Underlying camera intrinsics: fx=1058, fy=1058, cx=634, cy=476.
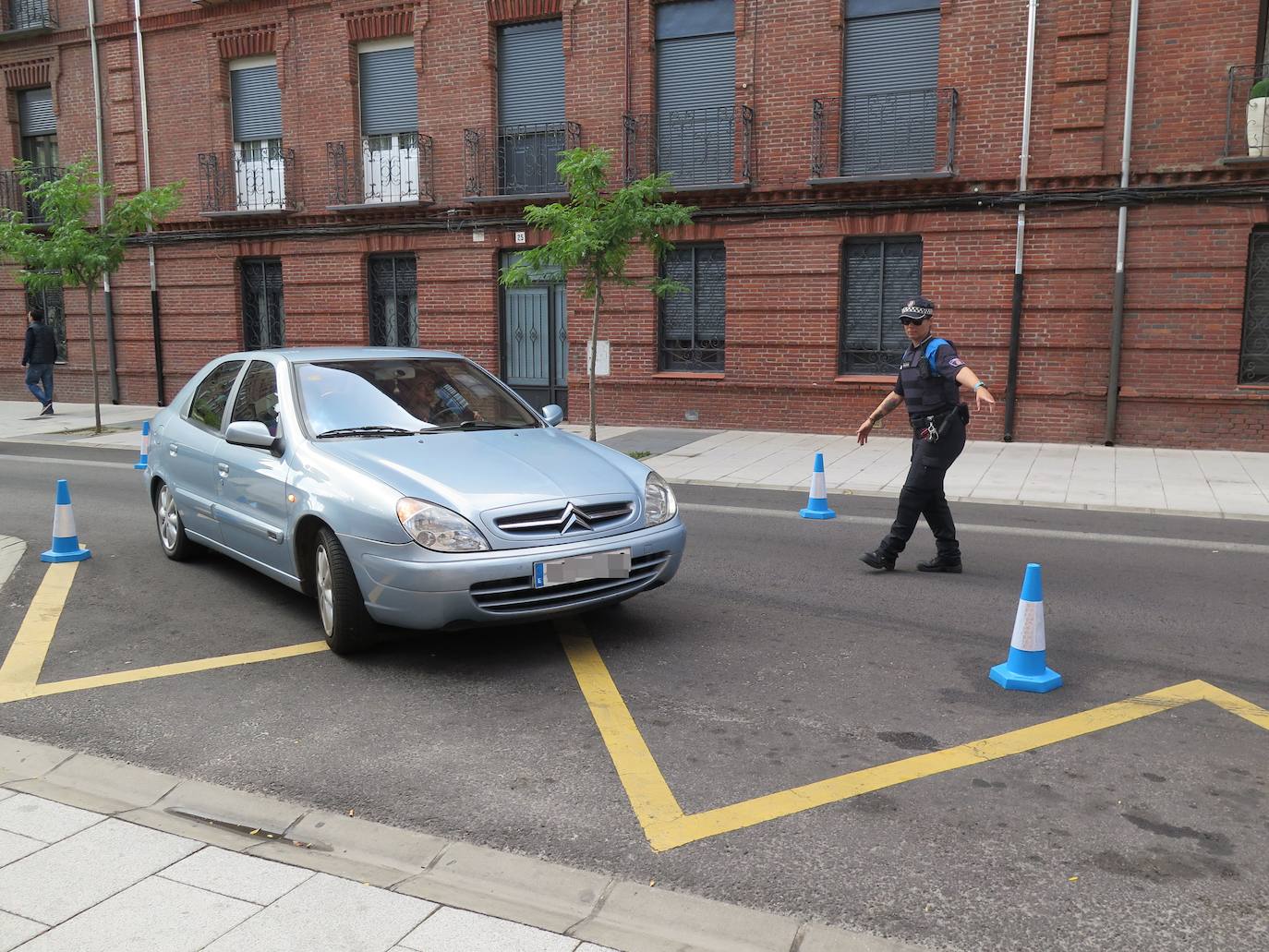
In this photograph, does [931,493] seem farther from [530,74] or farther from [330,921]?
[530,74]

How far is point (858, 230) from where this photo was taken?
15.9 metres

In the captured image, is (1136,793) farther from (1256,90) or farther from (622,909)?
(1256,90)

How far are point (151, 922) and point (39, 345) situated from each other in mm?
20789

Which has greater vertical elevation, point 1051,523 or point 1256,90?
point 1256,90

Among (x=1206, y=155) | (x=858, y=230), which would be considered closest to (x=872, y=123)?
(x=858, y=230)

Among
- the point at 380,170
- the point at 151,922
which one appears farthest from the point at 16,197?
the point at 151,922

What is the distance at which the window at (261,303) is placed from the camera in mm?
20953

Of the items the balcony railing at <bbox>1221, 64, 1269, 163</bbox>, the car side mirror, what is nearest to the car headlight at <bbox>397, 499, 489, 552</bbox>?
the car side mirror

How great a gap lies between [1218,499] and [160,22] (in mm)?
20788

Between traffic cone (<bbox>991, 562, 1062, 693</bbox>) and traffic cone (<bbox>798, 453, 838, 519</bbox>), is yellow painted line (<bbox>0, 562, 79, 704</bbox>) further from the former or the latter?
traffic cone (<bbox>798, 453, 838, 519</bbox>)

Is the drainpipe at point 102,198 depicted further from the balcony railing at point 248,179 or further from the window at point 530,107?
the window at point 530,107

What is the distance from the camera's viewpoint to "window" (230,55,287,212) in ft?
67.3

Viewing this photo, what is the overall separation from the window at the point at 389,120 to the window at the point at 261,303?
2890mm

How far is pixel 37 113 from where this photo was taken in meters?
23.3
